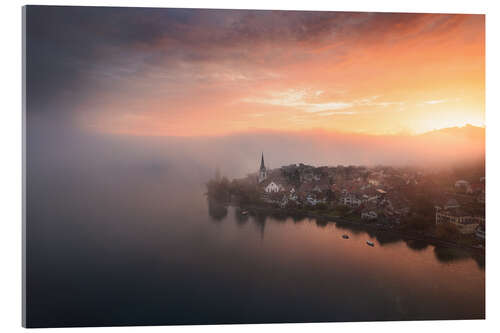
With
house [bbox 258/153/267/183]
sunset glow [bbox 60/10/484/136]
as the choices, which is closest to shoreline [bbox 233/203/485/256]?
house [bbox 258/153/267/183]

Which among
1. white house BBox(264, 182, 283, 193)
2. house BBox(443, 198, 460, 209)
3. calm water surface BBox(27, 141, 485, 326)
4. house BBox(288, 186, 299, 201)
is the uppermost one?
white house BBox(264, 182, 283, 193)

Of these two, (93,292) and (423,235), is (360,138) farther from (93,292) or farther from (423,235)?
(93,292)

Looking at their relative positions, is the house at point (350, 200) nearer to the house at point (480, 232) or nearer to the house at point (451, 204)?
the house at point (451, 204)

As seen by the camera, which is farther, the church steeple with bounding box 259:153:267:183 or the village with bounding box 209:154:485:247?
the church steeple with bounding box 259:153:267:183

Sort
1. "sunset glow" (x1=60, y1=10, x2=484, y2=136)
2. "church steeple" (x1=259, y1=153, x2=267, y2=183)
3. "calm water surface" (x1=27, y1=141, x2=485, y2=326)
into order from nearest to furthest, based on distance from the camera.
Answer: "calm water surface" (x1=27, y1=141, x2=485, y2=326)
"sunset glow" (x1=60, y1=10, x2=484, y2=136)
"church steeple" (x1=259, y1=153, x2=267, y2=183)

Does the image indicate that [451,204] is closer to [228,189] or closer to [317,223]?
[317,223]

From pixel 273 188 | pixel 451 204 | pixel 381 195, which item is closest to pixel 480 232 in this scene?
pixel 451 204

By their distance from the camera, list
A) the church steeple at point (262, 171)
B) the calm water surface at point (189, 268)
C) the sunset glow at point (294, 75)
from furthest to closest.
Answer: the church steeple at point (262, 171), the sunset glow at point (294, 75), the calm water surface at point (189, 268)

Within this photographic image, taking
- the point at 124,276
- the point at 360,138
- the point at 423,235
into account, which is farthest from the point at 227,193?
the point at 423,235

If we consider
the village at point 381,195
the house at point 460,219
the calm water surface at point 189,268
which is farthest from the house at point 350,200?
the house at point 460,219

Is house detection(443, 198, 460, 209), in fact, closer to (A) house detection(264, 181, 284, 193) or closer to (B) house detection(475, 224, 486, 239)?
(B) house detection(475, 224, 486, 239)
